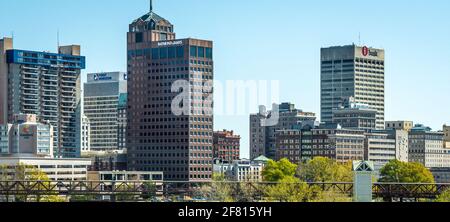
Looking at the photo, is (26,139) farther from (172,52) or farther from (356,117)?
(356,117)

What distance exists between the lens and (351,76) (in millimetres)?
115688

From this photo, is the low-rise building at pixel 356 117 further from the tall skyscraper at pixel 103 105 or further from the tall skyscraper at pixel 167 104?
the tall skyscraper at pixel 103 105

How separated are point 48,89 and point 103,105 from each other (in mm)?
21403

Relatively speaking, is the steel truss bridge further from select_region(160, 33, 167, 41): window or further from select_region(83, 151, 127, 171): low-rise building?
select_region(160, 33, 167, 41): window

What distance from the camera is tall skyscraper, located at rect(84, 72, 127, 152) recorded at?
127562 millimetres

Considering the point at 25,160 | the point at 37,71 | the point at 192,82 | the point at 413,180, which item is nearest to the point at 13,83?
the point at 37,71

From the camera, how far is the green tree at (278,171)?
5682 centimetres

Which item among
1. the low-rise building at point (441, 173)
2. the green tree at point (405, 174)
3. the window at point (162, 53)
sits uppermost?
the window at point (162, 53)

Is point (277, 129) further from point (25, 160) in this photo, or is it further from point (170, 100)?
point (25, 160)

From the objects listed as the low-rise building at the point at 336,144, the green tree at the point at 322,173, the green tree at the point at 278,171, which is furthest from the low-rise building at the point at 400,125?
the green tree at the point at 322,173

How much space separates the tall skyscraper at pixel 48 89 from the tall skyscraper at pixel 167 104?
15022 millimetres

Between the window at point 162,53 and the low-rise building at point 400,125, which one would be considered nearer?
the window at point 162,53

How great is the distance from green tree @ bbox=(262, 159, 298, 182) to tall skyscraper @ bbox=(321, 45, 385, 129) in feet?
172
